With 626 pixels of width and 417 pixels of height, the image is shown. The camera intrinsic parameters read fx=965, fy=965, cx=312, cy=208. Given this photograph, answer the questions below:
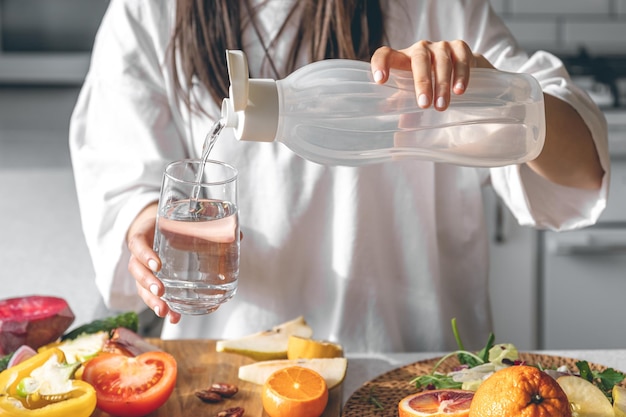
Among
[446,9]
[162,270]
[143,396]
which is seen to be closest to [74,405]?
[143,396]

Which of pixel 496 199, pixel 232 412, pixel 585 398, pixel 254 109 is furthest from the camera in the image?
pixel 496 199

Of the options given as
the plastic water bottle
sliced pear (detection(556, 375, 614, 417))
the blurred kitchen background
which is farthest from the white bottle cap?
the blurred kitchen background

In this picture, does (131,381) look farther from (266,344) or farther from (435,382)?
(435,382)

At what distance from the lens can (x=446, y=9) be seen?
156 centimetres

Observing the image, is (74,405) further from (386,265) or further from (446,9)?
(446,9)

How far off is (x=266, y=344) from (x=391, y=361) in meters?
0.19

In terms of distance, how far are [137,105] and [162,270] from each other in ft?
1.63

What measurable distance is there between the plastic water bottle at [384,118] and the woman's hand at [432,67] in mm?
33

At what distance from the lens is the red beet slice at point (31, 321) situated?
4.56ft

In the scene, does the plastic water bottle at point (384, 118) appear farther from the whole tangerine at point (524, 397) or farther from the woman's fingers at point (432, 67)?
the whole tangerine at point (524, 397)

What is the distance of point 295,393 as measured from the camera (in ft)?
4.08

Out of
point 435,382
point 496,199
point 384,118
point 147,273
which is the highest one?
point 384,118

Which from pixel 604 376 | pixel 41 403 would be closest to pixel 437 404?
pixel 604 376

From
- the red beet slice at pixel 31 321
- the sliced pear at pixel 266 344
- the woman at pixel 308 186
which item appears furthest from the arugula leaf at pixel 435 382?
the red beet slice at pixel 31 321
